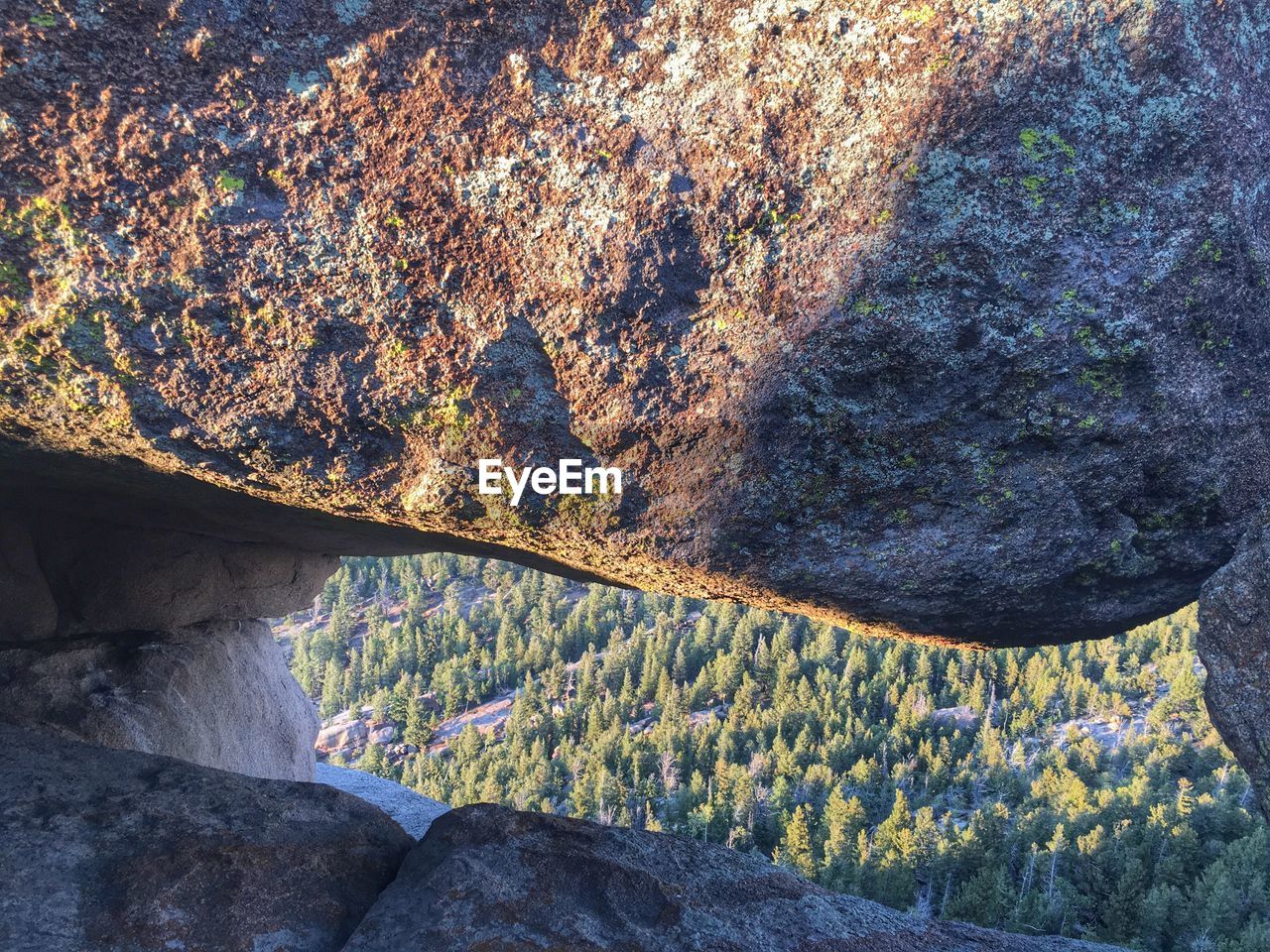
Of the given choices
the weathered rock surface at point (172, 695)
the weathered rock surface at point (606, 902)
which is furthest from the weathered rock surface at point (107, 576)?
the weathered rock surface at point (606, 902)

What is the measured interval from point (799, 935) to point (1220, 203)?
4996mm

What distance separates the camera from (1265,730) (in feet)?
17.0

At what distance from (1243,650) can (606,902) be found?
4.18m

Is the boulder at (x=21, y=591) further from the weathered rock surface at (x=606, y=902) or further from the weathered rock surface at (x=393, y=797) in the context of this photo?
the weathered rock surface at (x=606, y=902)

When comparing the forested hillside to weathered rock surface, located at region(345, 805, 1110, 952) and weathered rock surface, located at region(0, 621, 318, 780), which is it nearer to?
weathered rock surface, located at region(0, 621, 318, 780)

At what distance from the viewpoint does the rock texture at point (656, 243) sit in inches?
170

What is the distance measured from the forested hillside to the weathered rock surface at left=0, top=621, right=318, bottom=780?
109 feet

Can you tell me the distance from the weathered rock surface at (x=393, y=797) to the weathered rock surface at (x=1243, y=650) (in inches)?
318

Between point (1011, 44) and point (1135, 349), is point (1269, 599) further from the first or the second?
point (1011, 44)

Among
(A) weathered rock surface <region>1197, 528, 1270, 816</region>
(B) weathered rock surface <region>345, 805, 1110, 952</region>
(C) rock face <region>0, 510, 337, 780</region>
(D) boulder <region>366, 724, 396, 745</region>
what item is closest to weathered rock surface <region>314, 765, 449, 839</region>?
(C) rock face <region>0, 510, 337, 780</region>

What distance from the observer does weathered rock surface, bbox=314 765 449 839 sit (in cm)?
1163

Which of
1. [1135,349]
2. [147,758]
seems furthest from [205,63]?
[147,758]

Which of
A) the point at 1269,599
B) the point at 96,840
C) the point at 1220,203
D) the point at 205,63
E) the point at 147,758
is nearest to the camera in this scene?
the point at 205,63

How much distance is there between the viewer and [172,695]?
29.5 feet
